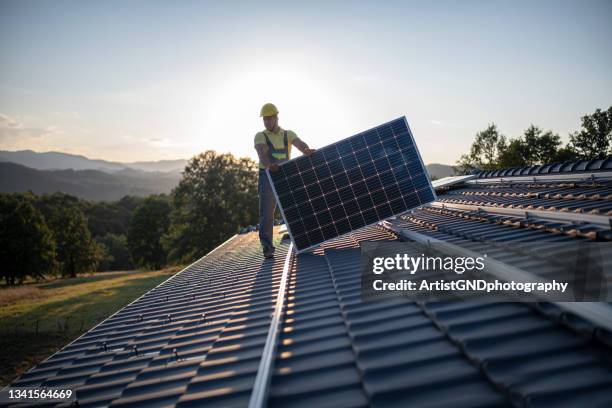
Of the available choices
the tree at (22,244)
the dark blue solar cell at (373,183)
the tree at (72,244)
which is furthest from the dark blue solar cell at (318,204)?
the tree at (72,244)

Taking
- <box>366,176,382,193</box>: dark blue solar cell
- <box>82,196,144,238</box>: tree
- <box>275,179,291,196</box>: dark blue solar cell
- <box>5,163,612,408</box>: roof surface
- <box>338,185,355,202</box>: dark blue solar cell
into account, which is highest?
<box>82,196,144,238</box>: tree

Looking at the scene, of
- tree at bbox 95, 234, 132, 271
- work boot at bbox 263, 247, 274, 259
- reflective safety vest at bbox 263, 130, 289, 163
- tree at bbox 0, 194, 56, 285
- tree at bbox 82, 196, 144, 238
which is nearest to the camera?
reflective safety vest at bbox 263, 130, 289, 163

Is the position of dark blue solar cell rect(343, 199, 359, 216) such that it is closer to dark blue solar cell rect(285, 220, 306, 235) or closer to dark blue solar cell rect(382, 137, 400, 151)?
dark blue solar cell rect(285, 220, 306, 235)

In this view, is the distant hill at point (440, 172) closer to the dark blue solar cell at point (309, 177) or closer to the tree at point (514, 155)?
the tree at point (514, 155)

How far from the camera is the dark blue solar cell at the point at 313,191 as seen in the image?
7.89m

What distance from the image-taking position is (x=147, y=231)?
76.8m

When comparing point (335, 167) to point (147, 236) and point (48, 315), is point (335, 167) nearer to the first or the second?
point (48, 315)

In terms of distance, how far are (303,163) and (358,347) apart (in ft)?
17.2

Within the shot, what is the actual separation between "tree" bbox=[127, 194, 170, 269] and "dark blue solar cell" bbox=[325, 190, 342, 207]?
73.1m

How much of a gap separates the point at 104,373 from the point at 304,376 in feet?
9.78

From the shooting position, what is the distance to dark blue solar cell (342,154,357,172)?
26.4 feet

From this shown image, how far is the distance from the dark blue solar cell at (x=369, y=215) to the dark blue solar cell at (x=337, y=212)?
0.42 metres

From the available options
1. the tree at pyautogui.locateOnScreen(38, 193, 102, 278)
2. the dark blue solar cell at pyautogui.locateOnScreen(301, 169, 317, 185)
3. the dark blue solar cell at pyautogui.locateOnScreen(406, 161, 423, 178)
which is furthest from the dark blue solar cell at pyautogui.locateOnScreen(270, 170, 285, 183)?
the tree at pyautogui.locateOnScreen(38, 193, 102, 278)

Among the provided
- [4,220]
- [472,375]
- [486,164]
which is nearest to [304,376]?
[472,375]
